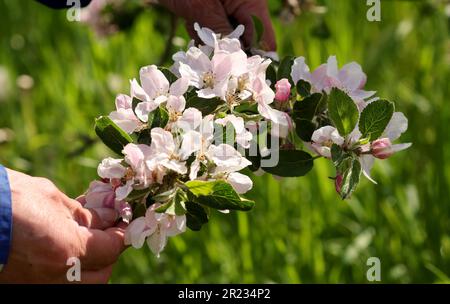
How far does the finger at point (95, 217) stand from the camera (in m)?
1.10

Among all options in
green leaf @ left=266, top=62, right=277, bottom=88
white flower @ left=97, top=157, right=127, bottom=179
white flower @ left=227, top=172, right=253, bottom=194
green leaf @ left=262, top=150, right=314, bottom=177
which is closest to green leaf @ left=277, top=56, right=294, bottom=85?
green leaf @ left=266, top=62, right=277, bottom=88

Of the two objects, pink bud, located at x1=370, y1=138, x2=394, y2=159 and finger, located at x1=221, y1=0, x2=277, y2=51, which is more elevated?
finger, located at x1=221, y1=0, x2=277, y2=51

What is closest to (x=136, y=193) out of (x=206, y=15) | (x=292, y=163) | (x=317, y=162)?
(x=292, y=163)

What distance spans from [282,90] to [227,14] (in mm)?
408

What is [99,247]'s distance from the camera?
1.06m

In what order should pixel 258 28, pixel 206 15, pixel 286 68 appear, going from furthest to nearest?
pixel 206 15, pixel 258 28, pixel 286 68

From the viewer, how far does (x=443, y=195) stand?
205cm

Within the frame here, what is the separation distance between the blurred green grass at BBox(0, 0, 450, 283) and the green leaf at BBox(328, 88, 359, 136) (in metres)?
0.81

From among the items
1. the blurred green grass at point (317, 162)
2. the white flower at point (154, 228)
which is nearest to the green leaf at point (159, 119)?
the white flower at point (154, 228)

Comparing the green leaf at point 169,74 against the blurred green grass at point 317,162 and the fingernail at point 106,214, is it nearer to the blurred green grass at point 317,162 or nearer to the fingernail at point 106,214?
the fingernail at point 106,214

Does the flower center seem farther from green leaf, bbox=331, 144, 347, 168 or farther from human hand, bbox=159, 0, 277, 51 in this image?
human hand, bbox=159, 0, 277, 51

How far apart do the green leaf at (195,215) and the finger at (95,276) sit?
136 millimetres

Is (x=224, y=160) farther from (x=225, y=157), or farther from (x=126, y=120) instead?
(x=126, y=120)

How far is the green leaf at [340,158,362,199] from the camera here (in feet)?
3.52
